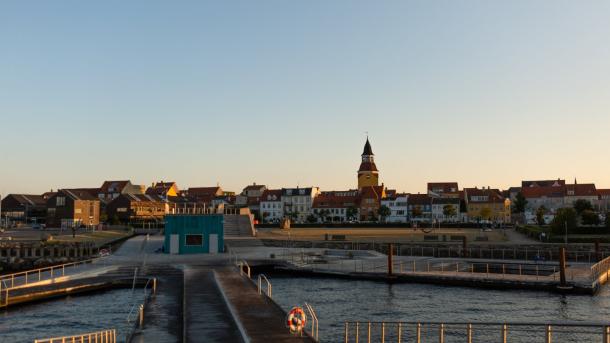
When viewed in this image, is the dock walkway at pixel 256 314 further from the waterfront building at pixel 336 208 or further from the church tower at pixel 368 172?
the church tower at pixel 368 172

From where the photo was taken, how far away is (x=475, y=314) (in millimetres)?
36906

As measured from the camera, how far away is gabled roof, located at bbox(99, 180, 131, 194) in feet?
628

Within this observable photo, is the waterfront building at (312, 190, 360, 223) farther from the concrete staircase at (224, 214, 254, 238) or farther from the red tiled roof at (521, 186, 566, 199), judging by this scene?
the concrete staircase at (224, 214, 254, 238)

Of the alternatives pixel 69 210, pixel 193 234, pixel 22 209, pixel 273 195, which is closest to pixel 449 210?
pixel 273 195

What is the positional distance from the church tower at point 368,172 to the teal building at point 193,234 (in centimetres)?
12647

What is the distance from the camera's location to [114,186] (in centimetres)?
19300

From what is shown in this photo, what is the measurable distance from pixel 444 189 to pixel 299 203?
48.2 meters

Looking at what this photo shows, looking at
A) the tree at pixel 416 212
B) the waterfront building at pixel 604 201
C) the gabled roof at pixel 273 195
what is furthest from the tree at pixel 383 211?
the waterfront building at pixel 604 201

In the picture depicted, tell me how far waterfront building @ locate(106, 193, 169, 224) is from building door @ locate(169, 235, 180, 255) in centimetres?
8922

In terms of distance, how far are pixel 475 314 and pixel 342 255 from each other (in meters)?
35.2

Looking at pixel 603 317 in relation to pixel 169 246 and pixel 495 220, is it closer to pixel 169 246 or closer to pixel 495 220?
pixel 169 246

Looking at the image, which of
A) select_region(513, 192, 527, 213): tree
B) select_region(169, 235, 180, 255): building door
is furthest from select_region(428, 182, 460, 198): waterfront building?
select_region(169, 235, 180, 255): building door

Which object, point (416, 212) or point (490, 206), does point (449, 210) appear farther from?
point (490, 206)

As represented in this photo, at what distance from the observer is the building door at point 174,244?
2547 inches
